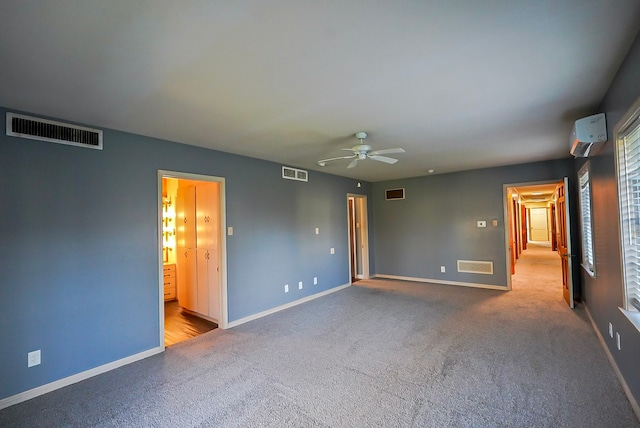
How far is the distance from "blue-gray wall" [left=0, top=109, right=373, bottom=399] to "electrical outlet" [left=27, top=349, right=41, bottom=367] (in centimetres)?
3

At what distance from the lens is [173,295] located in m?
5.82

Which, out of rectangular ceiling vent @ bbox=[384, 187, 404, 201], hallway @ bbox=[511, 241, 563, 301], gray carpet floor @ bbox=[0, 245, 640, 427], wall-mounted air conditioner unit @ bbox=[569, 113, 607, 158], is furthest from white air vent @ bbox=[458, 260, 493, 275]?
wall-mounted air conditioner unit @ bbox=[569, 113, 607, 158]

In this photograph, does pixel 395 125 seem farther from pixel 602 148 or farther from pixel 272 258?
pixel 272 258

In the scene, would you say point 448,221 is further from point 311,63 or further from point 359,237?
point 311,63

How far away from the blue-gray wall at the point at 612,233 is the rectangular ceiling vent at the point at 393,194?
3914 millimetres

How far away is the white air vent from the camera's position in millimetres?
5949

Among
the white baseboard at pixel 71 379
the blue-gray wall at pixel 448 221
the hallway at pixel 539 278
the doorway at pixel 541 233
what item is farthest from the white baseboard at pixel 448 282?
the white baseboard at pixel 71 379

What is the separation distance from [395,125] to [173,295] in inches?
205

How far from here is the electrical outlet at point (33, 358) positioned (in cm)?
255

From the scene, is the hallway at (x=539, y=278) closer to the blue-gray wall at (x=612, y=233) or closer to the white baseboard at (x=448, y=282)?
the white baseboard at (x=448, y=282)

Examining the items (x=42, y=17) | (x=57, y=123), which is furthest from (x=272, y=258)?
(x=42, y=17)

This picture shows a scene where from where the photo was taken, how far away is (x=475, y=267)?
20.0 ft

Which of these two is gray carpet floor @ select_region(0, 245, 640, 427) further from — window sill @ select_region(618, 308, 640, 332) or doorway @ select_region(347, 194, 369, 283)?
doorway @ select_region(347, 194, 369, 283)

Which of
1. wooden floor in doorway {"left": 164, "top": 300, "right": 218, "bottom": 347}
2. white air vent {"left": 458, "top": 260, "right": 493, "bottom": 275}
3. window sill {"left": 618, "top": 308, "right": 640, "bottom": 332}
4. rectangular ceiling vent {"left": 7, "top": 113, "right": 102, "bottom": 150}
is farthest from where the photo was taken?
white air vent {"left": 458, "top": 260, "right": 493, "bottom": 275}
